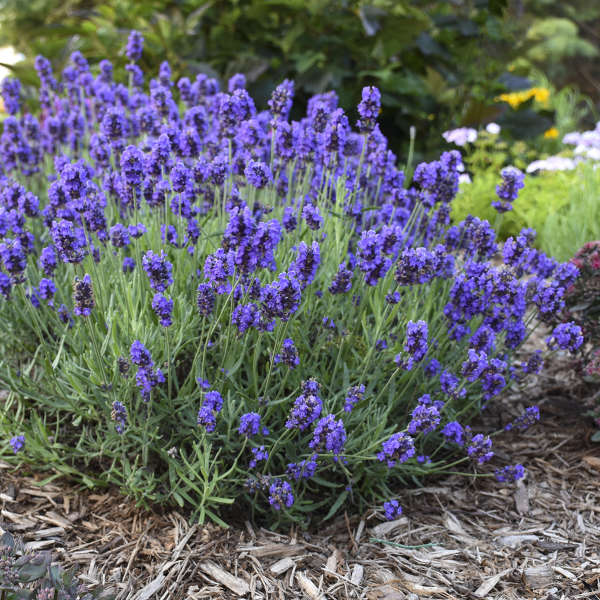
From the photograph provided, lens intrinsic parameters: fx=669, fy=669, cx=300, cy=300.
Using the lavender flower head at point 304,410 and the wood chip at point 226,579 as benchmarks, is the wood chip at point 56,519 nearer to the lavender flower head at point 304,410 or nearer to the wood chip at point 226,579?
the wood chip at point 226,579

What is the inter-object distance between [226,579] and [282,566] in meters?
0.19

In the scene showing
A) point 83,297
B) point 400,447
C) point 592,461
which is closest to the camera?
point 83,297

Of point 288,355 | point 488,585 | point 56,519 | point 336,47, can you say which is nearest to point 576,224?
point 336,47

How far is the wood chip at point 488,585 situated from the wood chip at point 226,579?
0.73 metres

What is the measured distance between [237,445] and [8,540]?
2.53 feet

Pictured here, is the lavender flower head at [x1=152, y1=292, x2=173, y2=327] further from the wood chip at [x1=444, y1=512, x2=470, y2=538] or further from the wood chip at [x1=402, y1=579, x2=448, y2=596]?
the wood chip at [x1=444, y1=512, x2=470, y2=538]

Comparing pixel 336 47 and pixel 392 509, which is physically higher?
pixel 336 47

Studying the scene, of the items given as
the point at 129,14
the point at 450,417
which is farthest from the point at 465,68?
the point at 450,417

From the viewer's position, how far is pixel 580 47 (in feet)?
35.9

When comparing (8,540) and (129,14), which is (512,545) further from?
(129,14)

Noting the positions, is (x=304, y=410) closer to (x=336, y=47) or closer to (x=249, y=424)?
(x=249, y=424)

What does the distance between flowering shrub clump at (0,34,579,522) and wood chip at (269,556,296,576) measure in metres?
0.16

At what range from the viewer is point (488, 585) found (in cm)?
215

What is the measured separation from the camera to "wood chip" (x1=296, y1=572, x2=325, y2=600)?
80.8 inches
